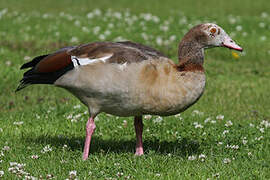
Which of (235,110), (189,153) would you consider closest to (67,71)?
(189,153)

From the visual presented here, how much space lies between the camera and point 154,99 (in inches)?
243

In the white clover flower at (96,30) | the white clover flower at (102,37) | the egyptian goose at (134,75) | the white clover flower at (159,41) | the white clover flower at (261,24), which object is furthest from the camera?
the white clover flower at (261,24)

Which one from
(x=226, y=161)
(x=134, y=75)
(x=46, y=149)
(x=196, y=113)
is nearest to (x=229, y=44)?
(x=134, y=75)

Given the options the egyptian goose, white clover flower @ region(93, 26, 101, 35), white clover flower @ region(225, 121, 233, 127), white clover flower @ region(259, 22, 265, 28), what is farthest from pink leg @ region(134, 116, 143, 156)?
white clover flower @ region(259, 22, 265, 28)

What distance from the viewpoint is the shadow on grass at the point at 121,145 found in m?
6.98

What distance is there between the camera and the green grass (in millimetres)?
6016

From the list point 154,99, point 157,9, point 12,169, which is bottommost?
point 157,9

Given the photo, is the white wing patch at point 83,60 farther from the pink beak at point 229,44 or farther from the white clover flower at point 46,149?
the pink beak at point 229,44

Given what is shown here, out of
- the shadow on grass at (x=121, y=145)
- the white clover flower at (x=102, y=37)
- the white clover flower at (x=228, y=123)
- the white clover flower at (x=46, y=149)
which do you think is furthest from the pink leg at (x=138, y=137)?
the white clover flower at (x=102, y=37)

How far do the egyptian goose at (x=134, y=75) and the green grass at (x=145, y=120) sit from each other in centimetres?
65

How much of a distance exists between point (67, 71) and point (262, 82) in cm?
657

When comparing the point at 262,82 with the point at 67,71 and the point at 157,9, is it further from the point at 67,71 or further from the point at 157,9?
the point at 157,9

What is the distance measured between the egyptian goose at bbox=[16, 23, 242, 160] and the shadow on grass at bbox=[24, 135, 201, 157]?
23.1 inches

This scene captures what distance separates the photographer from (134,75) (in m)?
6.18
